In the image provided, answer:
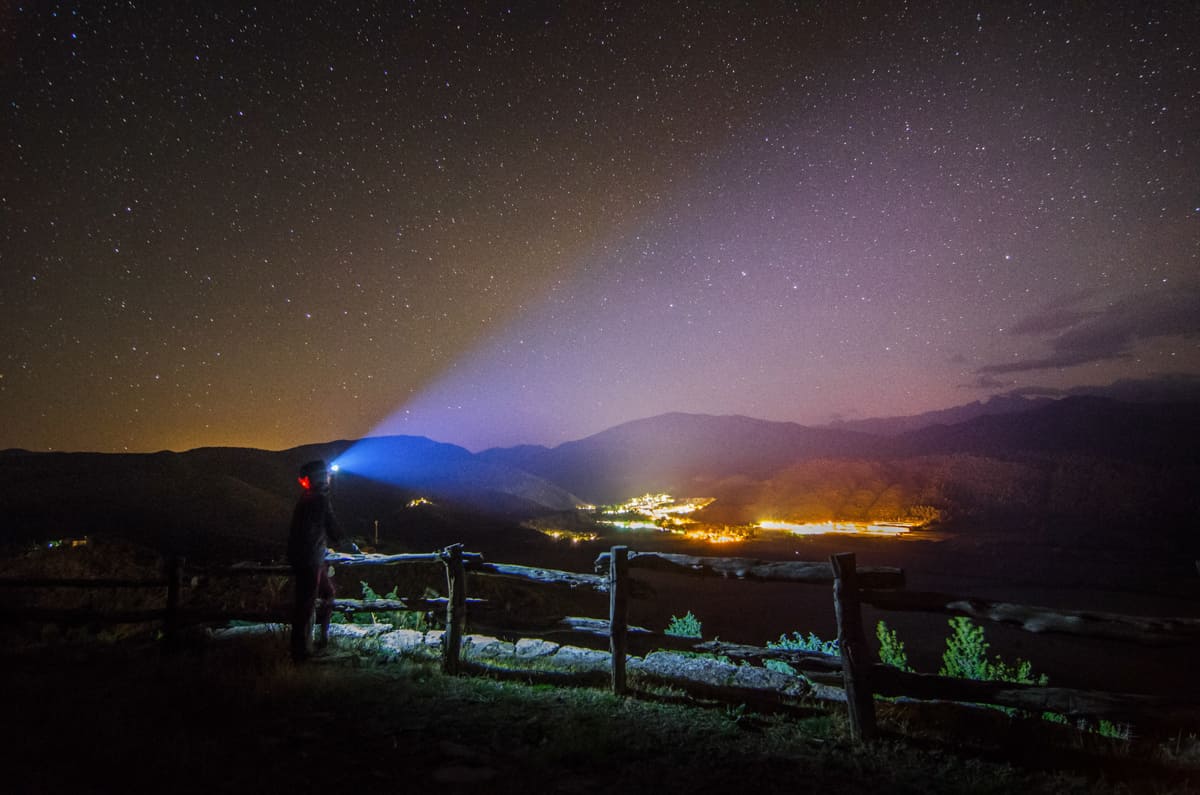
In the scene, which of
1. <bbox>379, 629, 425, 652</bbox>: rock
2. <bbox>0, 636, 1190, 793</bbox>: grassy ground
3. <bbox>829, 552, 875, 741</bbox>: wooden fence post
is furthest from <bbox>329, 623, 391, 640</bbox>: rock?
<bbox>829, 552, 875, 741</bbox>: wooden fence post

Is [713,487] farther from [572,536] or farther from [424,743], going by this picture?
[424,743]

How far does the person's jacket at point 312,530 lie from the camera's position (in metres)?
7.69

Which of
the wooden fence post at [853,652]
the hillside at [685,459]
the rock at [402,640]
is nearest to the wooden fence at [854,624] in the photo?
the wooden fence post at [853,652]

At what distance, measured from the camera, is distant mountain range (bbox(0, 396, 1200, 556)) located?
42.3m

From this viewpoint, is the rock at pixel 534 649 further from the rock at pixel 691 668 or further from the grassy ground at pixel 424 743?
the grassy ground at pixel 424 743

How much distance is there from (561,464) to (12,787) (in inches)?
6941

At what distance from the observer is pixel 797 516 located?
53375mm

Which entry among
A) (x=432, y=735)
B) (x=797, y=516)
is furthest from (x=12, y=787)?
(x=797, y=516)

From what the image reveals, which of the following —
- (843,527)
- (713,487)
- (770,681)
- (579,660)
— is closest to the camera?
(770,681)

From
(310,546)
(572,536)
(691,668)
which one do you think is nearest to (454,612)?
(310,546)

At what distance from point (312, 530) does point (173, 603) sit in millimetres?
2559

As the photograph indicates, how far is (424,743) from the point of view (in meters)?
4.74

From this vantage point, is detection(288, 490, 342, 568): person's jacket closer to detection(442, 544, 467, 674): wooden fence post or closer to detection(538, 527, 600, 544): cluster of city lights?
detection(442, 544, 467, 674): wooden fence post

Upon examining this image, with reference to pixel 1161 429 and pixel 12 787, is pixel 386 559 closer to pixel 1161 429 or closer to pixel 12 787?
pixel 12 787
